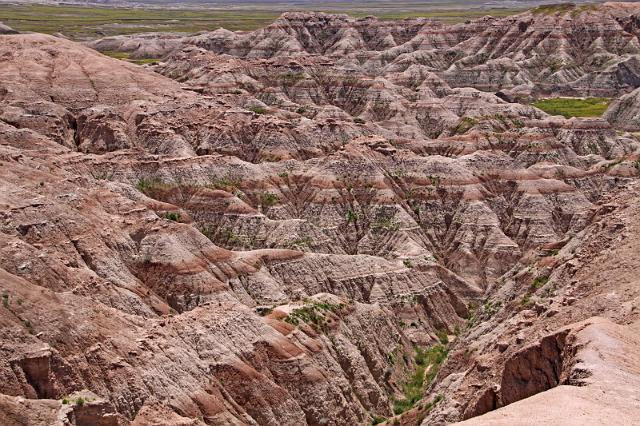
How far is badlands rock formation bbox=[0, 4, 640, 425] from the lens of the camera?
154ft

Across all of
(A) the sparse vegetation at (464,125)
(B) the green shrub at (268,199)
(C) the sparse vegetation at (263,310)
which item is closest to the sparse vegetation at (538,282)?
(C) the sparse vegetation at (263,310)

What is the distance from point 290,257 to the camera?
278 ft

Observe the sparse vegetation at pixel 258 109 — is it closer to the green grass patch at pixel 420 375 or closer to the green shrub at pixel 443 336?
the green shrub at pixel 443 336

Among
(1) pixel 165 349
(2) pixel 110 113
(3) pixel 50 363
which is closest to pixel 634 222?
(1) pixel 165 349

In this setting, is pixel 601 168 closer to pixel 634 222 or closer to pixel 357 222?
pixel 357 222

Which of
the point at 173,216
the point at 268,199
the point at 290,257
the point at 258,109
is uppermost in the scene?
the point at 173,216

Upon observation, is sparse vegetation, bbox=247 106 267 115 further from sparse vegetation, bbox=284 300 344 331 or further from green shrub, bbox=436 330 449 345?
sparse vegetation, bbox=284 300 344 331

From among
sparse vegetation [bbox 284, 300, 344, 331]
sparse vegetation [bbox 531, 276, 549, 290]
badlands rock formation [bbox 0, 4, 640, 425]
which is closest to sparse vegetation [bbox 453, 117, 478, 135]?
badlands rock formation [bbox 0, 4, 640, 425]

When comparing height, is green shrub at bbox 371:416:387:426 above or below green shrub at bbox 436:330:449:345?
above

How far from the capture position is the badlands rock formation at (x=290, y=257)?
46.9 meters

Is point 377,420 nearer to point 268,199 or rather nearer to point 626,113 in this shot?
point 268,199

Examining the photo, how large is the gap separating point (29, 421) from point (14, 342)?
8.16m

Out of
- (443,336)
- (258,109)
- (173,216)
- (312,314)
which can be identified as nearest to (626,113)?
(258,109)

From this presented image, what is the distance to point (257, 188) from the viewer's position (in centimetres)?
11081
